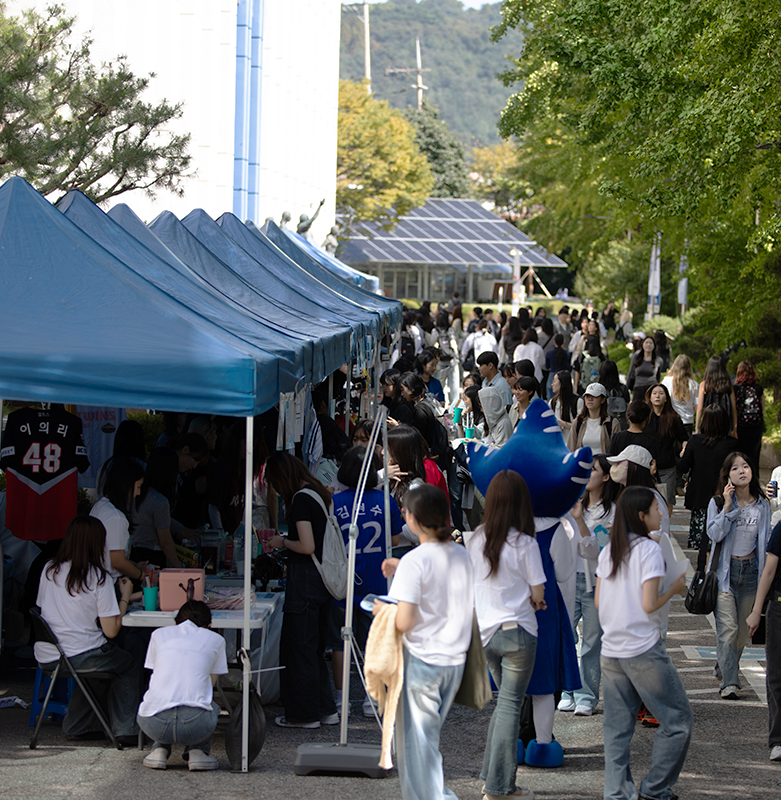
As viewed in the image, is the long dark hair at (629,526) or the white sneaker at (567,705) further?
the white sneaker at (567,705)

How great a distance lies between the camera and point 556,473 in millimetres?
5961

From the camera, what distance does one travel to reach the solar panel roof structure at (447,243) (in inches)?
2333

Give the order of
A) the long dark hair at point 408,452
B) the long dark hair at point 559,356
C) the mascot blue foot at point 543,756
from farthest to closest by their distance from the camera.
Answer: the long dark hair at point 559,356, the long dark hair at point 408,452, the mascot blue foot at point 543,756

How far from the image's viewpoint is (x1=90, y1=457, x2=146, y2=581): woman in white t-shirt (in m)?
6.23

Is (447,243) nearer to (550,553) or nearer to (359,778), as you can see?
(550,553)

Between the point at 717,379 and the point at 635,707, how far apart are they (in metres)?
6.83

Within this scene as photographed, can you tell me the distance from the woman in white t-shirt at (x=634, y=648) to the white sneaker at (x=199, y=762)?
213cm

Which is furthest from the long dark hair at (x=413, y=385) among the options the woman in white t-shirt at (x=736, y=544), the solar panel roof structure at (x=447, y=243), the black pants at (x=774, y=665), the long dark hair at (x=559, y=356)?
the solar panel roof structure at (x=447, y=243)

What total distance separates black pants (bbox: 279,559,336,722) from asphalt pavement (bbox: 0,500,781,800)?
16cm

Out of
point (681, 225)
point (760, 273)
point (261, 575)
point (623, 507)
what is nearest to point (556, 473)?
point (623, 507)

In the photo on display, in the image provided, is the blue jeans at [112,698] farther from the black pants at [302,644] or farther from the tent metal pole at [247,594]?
the black pants at [302,644]

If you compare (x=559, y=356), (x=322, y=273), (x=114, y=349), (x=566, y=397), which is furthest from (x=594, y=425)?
(x=559, y=356)

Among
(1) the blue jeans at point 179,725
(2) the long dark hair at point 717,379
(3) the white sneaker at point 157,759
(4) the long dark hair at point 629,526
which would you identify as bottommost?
(3) the white sneaker at point 157,759

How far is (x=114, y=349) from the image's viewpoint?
5680 millimetres
